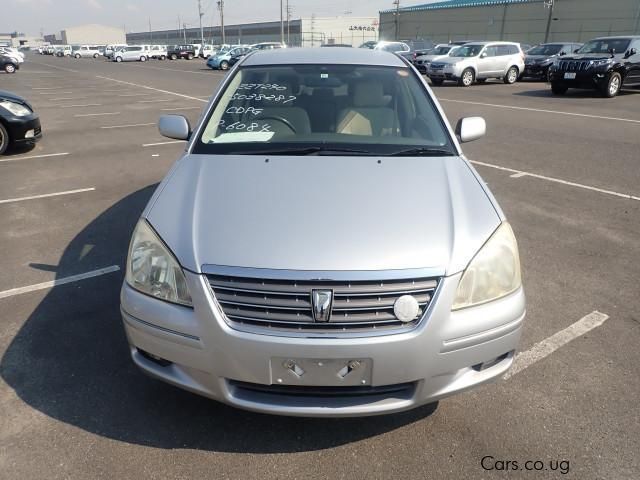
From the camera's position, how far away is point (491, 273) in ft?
7.19

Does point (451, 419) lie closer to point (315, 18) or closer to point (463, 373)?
point (463, 373)

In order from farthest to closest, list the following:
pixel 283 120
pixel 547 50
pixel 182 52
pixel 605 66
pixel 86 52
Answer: pixel 86 52 < pixel 182 52 < pixel 547 50 < pixel 605 66 < pixel 283 120

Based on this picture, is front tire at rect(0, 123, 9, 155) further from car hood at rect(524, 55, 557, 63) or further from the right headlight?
car hood at rect(524, 55, 557, 63)

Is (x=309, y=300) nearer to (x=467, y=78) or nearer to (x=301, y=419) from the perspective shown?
(x=301, y=419)

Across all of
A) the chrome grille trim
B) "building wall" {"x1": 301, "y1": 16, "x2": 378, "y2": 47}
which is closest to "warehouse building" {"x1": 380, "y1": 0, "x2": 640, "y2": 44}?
"building wall" {"x1": 301, "y1": 16, "x2": 378, "y2": 47}

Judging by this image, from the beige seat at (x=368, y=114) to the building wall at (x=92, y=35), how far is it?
160873mm

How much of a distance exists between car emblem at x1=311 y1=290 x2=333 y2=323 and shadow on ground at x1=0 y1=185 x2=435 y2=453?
0.75 metres

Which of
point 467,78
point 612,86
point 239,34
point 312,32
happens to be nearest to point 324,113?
point 612,86

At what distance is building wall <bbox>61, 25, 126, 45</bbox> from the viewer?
143000 millimetres

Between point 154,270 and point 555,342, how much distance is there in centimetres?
248

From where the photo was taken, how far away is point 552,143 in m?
9.22

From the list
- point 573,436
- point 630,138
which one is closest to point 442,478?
point 573,436

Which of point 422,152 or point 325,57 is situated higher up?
point 325,57

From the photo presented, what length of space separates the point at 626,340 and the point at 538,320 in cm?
52
